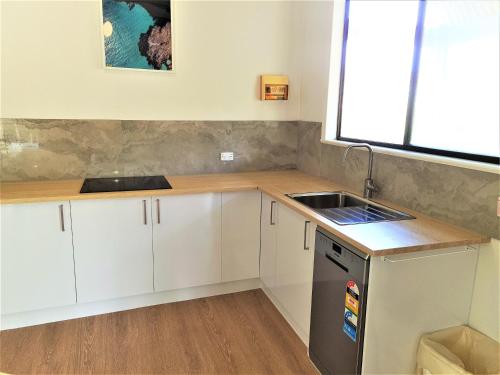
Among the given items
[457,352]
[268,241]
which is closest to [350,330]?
[457,352]

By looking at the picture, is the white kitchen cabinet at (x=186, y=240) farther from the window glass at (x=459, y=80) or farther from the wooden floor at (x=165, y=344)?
the window glass at (x=459, y=80)

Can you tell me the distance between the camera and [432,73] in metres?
2.15

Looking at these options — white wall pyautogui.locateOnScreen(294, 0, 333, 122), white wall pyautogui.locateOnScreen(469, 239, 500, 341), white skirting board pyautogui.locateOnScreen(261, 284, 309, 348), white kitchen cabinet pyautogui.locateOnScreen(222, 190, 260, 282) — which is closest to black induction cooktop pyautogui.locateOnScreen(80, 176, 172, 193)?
white kitchen cabinet pyautogui.locateOnScreen(222, 190, 260, 282)

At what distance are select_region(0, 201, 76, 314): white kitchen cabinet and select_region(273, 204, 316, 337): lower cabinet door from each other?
1.35 m

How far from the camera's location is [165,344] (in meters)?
2.27

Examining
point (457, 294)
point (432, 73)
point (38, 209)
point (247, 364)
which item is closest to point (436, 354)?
point (457, 294)

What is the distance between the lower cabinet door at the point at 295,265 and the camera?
2115 mm

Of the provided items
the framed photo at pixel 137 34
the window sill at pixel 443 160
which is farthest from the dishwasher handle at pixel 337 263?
the framed photo at pixel 137 34

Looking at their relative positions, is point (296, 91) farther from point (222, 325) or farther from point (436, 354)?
point (436, 354)

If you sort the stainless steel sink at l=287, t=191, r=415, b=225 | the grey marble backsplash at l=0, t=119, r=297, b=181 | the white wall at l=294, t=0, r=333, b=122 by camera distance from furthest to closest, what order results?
the white wall at l=294, t=0, r=333, b=122
the grey marble backsplash at l=0, t=119, r=297, b=181
the stainless steel sink at l=287, t=191, r=415, b=225

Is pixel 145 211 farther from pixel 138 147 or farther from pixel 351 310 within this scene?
pixel 351 310

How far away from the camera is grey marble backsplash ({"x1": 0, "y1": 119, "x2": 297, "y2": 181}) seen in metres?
2.67

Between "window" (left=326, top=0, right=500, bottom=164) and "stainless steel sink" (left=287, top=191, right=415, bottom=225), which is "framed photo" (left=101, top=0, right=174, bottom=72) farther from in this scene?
"stainless steel sink" (left=287, top=191, right=415, bottom=225)

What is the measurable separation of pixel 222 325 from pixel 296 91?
2044mm
